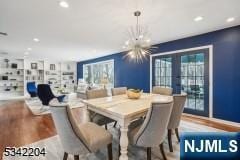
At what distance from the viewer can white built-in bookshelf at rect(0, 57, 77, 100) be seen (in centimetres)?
758

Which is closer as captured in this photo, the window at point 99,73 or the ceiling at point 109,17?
the ceiling at point 109,17

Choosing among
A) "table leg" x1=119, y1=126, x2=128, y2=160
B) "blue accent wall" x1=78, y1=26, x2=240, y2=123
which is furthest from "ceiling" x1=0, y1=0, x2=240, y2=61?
"table leg" x1=119, y1=126, x2=128, y2=160

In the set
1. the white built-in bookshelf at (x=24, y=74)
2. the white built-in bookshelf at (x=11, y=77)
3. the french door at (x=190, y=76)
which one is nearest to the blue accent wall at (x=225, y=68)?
the french door at (x=190, y=76)

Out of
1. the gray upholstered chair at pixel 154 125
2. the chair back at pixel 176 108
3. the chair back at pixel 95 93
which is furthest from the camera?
the chair back at pixel 95 93

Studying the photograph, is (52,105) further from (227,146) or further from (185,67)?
(185,67)

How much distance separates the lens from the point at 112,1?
2.23m

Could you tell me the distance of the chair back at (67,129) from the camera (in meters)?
1.38

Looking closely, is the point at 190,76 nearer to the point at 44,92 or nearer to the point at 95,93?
the point at 95,93

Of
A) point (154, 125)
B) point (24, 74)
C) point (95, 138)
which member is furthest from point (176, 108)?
point (24, 74)

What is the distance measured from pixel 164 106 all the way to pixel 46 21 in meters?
3.07

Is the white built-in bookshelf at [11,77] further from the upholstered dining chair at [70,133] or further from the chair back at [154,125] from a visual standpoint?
the chair back at [154,125]

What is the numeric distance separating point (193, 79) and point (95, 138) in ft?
12.0

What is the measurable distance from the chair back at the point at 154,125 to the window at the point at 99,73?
4.75m

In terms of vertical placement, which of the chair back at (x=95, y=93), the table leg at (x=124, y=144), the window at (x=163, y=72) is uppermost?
the window at (x=163, y=72)
